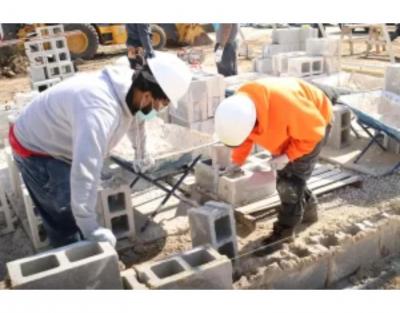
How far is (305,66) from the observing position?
28.7ft

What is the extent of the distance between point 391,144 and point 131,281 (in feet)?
14.9

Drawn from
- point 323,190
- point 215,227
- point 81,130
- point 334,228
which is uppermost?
point 81,130

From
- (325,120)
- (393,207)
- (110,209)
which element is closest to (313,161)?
(325,120)

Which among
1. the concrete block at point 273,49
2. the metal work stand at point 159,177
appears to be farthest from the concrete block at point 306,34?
the metal work stand at point 159,177

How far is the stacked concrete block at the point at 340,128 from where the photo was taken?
655cm

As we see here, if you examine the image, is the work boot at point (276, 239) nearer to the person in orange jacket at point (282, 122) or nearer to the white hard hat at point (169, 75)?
the person in orange jacket at point (282, 122)

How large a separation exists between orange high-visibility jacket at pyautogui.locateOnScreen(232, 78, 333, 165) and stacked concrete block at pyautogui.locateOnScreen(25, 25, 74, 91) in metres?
5.26

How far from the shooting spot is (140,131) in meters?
4.28

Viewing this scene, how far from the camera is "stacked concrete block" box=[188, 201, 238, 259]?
12.7ft

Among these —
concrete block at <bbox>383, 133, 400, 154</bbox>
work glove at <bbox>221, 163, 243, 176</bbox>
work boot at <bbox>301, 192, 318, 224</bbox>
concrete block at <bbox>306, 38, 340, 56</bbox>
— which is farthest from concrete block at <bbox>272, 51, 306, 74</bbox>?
work boot at <bbox>301, 192, 318, 224</bbox>

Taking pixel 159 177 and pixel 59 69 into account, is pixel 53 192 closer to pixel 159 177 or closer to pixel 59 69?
pixel 159 177

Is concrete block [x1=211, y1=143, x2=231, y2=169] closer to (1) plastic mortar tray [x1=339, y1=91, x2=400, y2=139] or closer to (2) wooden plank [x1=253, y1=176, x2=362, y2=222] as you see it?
(2) wooden plank [x1=253, y1=176, x2=362, y2=222]

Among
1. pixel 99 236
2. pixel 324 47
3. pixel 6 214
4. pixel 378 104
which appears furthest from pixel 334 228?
pixel 324 47

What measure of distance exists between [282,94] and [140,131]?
125cm
